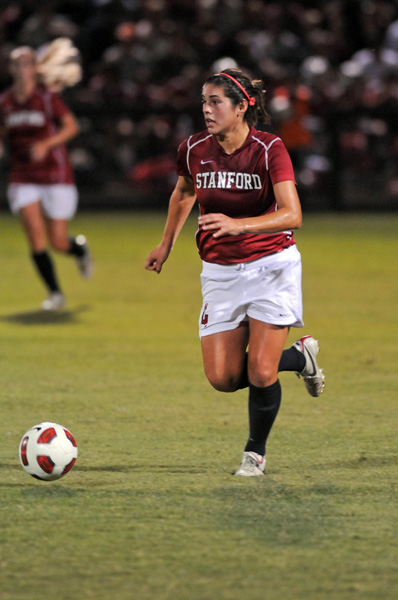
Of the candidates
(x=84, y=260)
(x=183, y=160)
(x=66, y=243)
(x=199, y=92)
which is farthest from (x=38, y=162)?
(x=199, y=92)

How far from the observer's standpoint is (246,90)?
5.33m

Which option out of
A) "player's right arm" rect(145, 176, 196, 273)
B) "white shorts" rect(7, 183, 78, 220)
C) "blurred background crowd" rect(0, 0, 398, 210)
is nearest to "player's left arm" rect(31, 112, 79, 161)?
"white shorts" rect(7, 183, 78, 220)

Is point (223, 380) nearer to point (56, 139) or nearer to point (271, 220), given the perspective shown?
point (271, 220)

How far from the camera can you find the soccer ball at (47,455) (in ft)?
16.8

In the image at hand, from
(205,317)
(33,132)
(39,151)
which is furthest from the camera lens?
(33,132)

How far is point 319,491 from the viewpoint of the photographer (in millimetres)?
5051

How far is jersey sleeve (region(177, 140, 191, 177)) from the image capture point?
556 cm

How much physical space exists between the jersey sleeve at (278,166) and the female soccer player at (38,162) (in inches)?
208

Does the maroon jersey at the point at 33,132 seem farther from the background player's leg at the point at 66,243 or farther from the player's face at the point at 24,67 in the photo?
the background player's leg at the point at 66,243

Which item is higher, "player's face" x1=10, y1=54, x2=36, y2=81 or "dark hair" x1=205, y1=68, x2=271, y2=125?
"dark hair" x1=205, y1=68, x2=271, y2=125

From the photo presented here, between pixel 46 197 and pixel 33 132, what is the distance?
621mm

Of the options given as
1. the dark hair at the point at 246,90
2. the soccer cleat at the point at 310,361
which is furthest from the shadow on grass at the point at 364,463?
the dark hair at the point at 246,90

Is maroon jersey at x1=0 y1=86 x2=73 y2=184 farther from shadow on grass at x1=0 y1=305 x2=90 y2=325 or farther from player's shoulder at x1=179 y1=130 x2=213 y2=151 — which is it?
player's shoulder at x1=179 y1=130 x2=213 y2=151

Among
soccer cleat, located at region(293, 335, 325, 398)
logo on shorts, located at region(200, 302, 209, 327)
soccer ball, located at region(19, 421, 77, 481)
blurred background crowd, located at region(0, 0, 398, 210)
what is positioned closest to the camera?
soccer ball, located at region(19, 421, 77, 481)
